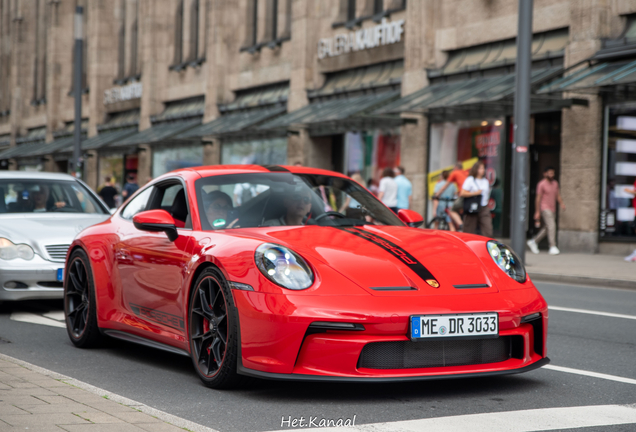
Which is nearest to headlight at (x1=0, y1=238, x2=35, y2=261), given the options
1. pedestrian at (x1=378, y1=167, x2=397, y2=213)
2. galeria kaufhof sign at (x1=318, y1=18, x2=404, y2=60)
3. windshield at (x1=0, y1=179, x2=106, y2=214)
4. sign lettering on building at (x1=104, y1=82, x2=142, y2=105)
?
windshield at (x1=0, y1=179, x2=106, y2=214)

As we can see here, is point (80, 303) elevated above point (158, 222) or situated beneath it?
situated beneath

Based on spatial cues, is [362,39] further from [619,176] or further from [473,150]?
[619,176]

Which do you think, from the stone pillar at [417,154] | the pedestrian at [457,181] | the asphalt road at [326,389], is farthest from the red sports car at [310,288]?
the stone pillar at [417,154]

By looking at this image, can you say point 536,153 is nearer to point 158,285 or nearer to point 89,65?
point 158,285

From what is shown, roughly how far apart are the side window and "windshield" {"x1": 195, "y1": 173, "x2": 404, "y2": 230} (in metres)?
0.76

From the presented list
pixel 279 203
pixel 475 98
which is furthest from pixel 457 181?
pixel 279 203

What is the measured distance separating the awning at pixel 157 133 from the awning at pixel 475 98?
42.9 ft

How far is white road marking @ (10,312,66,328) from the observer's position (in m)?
7.71

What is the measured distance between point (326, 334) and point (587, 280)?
9.07 m

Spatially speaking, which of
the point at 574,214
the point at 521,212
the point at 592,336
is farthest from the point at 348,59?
the point at 592,336

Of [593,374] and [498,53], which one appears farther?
[498,53]

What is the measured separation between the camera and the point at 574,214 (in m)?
18.2

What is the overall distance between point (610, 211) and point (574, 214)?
798 mm

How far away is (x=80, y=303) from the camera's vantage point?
651 cm
